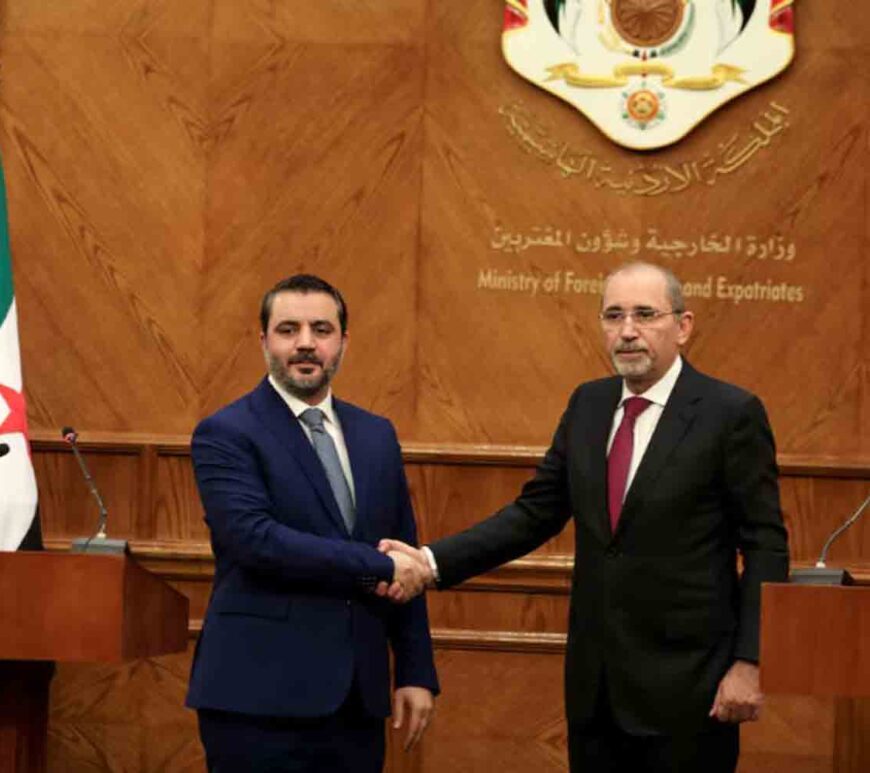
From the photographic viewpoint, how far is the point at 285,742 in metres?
3.39

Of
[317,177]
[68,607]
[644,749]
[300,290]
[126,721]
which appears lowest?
[126,721]

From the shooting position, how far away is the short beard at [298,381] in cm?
359

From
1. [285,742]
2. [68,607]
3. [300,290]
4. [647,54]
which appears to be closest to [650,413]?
[300,290]

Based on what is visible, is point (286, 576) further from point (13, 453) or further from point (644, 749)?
point (13, 453)

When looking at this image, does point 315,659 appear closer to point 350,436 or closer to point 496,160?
point 350,436

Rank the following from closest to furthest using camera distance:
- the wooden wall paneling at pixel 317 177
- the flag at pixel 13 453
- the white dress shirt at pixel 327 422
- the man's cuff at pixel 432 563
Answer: the white dress shirt at pixel 327 422 → the man's cuff at pixel 432 563 → the flag at pixel 13 453 → the wooden wall paneling at pixel 317 177

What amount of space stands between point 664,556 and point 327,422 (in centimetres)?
78

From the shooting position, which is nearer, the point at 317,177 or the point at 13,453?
the point at 13,453

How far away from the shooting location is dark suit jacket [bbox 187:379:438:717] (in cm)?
340

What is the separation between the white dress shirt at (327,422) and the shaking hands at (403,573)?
0.13m

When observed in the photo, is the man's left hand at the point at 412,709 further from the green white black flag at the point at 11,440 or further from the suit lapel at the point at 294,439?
the green white black flag at the point at 11,440

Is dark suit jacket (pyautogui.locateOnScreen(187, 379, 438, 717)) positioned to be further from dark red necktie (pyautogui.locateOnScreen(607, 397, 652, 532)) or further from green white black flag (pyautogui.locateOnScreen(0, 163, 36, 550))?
green white black flag (pyautogui.locateOnScreen(0, 163, 36, 550))

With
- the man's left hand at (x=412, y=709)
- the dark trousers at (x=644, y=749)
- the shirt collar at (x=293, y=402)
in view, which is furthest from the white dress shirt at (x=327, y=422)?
the dark trousers at (x=644, y=749)

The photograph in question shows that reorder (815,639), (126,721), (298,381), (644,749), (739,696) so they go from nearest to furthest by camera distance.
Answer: (815,639) → (739,696) → (644,749) → (298,381) → (126,721)
